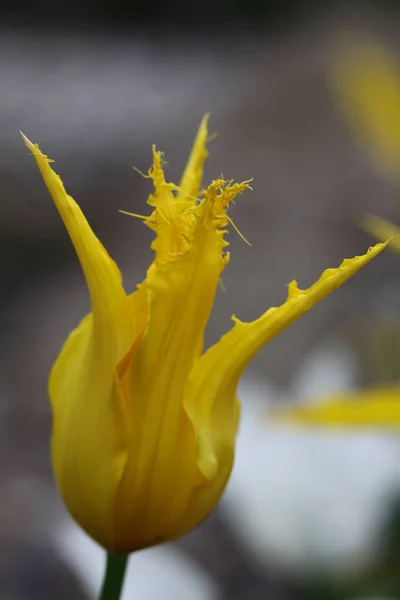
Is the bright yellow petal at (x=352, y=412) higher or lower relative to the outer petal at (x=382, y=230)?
lower

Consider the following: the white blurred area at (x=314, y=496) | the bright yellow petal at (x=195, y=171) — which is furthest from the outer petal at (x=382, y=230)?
the white blurred area at (x=314, y=496)

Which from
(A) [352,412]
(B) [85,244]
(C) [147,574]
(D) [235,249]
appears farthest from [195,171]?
(D) [235,249]

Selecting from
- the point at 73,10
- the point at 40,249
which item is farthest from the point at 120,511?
the point at 73,10

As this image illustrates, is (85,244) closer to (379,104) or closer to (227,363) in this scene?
(227,363)

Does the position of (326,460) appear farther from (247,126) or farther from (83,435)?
(247,126)

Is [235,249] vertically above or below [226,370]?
above

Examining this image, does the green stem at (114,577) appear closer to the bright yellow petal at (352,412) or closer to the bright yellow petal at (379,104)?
the bright yellow petal at (352,412)
